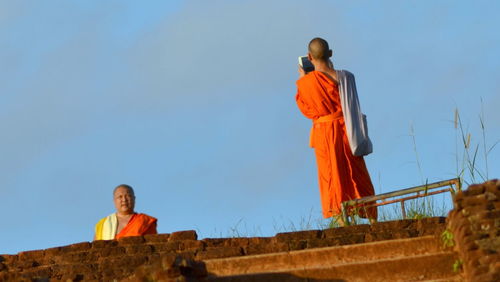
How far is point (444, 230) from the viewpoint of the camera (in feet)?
41.5

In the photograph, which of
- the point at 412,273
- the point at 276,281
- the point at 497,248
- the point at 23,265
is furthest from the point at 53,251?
the point at 497,248

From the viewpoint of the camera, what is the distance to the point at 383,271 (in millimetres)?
12367

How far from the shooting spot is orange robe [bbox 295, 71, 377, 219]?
16.5m

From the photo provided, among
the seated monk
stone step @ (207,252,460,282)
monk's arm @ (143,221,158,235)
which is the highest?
the seated monk

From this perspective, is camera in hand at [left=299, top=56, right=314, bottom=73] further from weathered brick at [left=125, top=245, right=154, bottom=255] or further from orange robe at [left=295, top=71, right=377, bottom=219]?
weathered brick at [left=125, top=245, right=154, bottom=255]

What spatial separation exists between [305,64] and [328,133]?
3.19ft

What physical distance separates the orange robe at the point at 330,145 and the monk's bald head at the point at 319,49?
19 centimetres

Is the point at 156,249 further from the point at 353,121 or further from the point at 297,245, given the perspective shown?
the point at 353,121

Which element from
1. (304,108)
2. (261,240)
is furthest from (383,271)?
(304,108)

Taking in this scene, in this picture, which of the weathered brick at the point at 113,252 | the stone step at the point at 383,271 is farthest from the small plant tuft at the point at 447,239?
the weathered brick at the point at 113,252

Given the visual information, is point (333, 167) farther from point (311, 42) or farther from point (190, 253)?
point (190, 253)

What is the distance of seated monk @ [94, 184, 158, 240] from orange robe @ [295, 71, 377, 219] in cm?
204

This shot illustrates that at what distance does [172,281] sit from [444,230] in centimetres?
264

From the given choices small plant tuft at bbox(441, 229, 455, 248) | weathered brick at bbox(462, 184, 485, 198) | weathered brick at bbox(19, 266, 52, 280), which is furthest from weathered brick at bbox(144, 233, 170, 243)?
weathered brick at bbox(462, 184, 485, 198)
